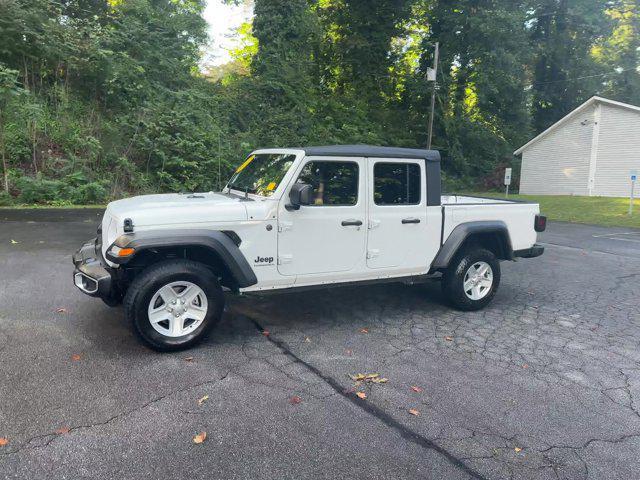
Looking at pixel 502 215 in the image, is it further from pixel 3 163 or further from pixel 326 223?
pixel 3 163

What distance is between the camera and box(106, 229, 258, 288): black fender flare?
3.95 metres

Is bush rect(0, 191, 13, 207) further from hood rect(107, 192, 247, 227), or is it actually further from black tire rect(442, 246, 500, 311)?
black tire rect(442, 246, 500, 311)

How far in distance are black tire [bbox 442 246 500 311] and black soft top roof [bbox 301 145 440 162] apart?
1.19m

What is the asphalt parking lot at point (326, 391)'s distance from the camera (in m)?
2.79

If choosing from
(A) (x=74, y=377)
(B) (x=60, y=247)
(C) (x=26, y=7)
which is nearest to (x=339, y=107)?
(C) (x=26, y=7)

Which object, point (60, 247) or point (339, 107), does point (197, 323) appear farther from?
point (339, 107)

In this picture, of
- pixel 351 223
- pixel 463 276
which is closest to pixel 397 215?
pixel 351 223

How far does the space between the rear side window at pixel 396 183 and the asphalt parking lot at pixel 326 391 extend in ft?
4.38

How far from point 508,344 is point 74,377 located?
3.86 meters

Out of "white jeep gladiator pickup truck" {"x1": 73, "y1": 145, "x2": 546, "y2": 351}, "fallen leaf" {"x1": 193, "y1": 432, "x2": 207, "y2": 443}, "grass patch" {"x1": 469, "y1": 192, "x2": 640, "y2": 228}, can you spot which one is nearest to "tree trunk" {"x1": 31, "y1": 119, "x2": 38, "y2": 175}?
"white jeep gladiator pickup truck" {"x1": 73, "y1": 145, "x2": 546, "y2": 351}

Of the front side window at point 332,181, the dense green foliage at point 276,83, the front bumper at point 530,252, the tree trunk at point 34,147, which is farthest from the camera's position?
the dense green foliage at point 276,83

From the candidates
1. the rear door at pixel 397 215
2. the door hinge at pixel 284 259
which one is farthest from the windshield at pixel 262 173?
the rear door at pixel 397 215

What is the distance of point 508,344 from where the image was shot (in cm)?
472

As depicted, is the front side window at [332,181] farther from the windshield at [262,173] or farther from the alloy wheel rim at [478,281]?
the alloy wheel rim at [478,281]
